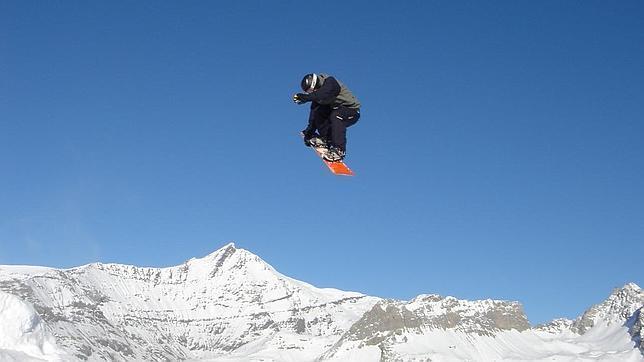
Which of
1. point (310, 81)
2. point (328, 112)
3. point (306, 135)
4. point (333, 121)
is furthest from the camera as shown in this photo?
point (306, 135)

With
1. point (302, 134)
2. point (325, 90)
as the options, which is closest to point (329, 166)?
point (302, 134)

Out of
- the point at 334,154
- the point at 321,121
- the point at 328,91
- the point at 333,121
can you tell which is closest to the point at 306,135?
the point at 321,121

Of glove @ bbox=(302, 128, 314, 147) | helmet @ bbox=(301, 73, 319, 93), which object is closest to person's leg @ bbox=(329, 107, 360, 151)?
glove @ bbox=(302, 128, 314, 147)

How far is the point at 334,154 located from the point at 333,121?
4.46 feet

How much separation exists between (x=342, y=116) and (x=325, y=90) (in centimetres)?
194

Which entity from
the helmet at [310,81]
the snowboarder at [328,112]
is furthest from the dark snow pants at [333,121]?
the helmet at [310,81]

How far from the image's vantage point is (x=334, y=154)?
25.9m

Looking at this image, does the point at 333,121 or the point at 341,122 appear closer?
the point at 333,121

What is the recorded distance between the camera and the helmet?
23109 millimetres

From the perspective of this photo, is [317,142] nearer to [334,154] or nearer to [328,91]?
[334,154]

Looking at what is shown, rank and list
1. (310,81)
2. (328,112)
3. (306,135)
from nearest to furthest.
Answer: (310,81)
(328,112)
(306,135)

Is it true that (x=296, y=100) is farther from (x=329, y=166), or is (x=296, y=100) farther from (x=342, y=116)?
(x=329, y=166)

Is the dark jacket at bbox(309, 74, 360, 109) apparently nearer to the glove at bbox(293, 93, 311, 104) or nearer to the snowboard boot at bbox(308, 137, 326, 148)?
the glove at bbox(293, 93, 311, 104)

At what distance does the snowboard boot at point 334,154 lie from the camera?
84.3 feet
